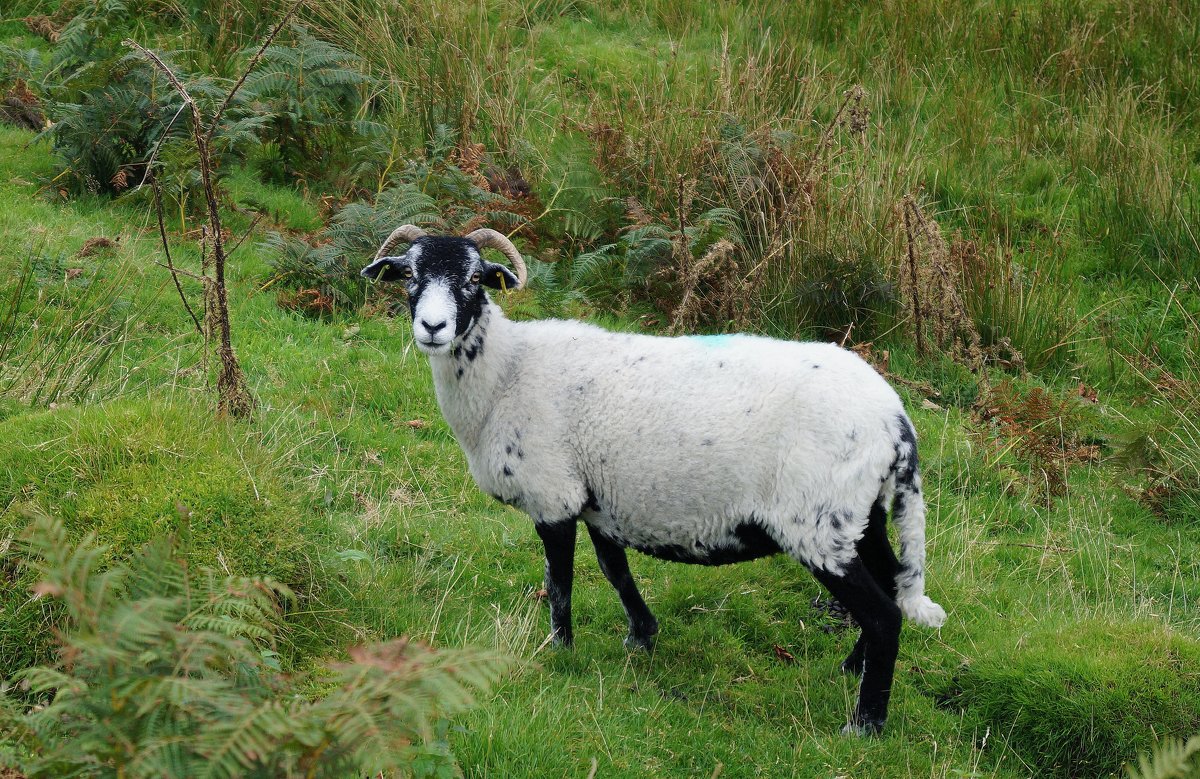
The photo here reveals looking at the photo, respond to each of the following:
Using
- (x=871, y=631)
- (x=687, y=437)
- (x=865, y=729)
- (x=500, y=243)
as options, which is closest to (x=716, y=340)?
(x=687, y=437)

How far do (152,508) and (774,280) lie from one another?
18.1 feet

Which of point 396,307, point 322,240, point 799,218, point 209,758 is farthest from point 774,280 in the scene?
point 209,758

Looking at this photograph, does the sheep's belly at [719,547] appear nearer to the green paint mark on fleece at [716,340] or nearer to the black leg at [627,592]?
the black leg at [627,592]

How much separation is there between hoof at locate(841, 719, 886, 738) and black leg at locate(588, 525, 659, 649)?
1121mm

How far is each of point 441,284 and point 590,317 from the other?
3.46 metres

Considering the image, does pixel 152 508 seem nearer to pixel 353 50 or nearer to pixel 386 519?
pixel 386 519

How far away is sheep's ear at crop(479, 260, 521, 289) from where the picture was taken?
221 inches

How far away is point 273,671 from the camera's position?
396cm

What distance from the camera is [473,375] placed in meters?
5.46

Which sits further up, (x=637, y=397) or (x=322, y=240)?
(x=637, y=397)

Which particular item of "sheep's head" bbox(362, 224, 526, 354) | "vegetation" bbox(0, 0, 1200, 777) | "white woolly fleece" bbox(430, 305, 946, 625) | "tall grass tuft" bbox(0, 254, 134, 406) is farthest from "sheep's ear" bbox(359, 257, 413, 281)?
"tall grass tuft" bbox(0, 254, 134, 406)

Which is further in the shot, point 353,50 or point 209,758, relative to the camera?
point 353,50

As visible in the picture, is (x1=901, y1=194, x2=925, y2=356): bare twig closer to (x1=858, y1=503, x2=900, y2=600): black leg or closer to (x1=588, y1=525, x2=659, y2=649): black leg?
(x1=858, y1=503, x2=900, y2=600): black leg

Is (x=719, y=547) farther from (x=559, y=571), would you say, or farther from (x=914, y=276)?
(x=914, y=276)
